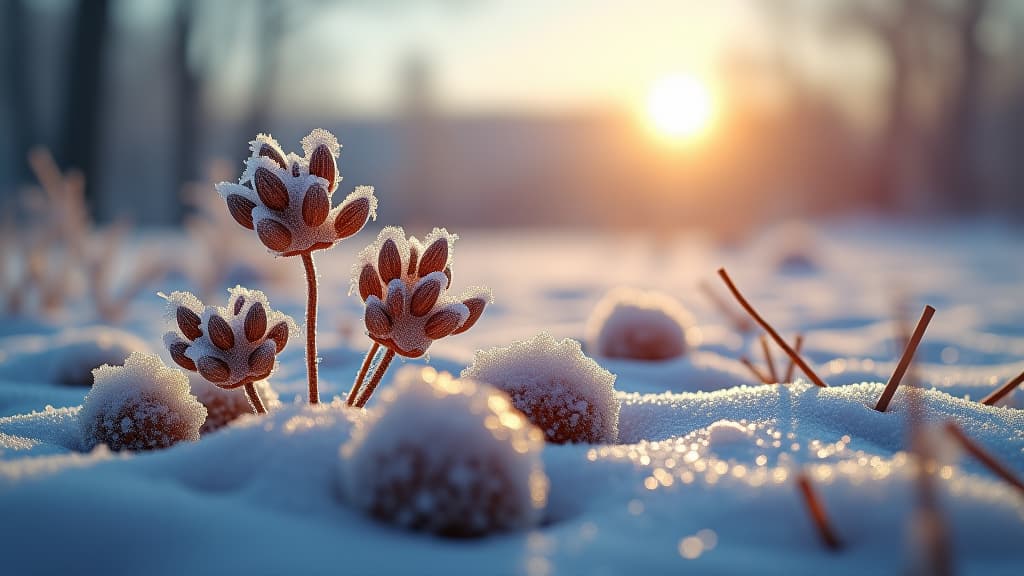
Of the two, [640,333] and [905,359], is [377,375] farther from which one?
[640,333]

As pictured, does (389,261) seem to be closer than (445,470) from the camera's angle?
No

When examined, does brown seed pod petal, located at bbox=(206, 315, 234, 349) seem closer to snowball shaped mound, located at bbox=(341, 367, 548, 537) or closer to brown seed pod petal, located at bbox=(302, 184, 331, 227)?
brown seed pod petal, located at bbox=(302, 184, 331, 227)

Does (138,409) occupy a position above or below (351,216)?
below

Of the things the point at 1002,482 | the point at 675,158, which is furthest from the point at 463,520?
the point at 675,158

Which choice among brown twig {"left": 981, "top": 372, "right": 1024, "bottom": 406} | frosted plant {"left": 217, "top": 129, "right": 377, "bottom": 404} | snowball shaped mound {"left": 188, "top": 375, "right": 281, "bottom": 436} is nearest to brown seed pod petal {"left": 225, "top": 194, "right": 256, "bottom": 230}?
frosted plant {"left": 217, "top": 129, "right": 377, "bottom": 404}

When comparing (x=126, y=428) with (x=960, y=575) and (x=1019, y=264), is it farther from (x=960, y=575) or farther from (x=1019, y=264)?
(x=1019, y=264)

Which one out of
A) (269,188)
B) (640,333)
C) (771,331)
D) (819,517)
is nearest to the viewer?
(819,517)

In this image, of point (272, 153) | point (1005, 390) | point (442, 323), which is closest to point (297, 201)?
point (272, 153)
